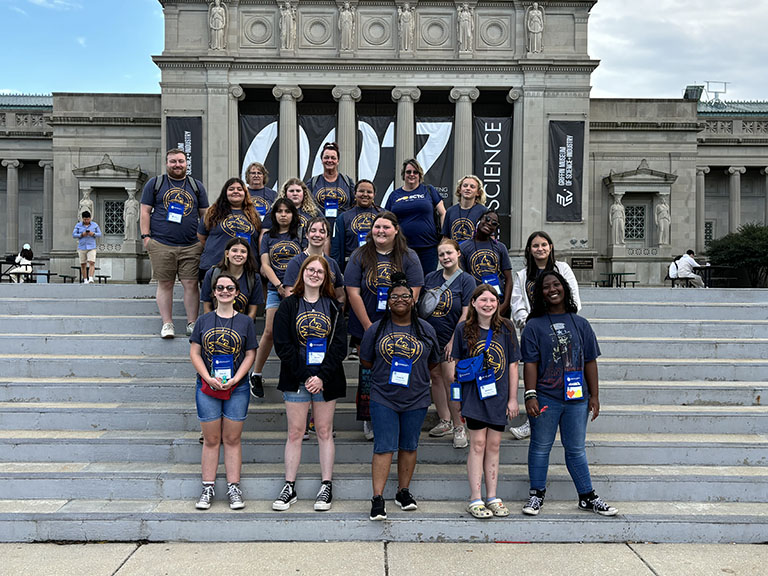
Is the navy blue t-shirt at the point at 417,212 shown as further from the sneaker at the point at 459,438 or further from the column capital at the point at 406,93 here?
the column capital at the point at 406,93

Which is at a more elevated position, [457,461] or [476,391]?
[476,391]

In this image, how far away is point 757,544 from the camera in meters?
5.30

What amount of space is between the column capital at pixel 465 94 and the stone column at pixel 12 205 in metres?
29.0

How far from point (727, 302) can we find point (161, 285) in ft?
29.5

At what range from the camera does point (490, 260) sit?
22.9 feet

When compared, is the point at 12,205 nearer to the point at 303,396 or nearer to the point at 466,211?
the point at 466,211

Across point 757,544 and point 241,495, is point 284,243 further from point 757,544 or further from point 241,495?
point 757,544

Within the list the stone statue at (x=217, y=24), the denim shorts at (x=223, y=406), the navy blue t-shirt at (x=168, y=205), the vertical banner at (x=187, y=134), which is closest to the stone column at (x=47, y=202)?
the vertical banner at (x=187, y=134)

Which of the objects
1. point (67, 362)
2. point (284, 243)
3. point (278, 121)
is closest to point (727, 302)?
point (284, 243)

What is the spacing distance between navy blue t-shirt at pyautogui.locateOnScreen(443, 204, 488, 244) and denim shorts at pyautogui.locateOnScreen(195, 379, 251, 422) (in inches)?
125

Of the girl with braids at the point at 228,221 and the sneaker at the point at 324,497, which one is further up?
the girl with braids at the point at 228,221

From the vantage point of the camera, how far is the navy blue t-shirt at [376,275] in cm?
620

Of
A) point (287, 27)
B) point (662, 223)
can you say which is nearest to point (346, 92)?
point (287, 27)

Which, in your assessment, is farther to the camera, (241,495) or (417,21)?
(417,21)
